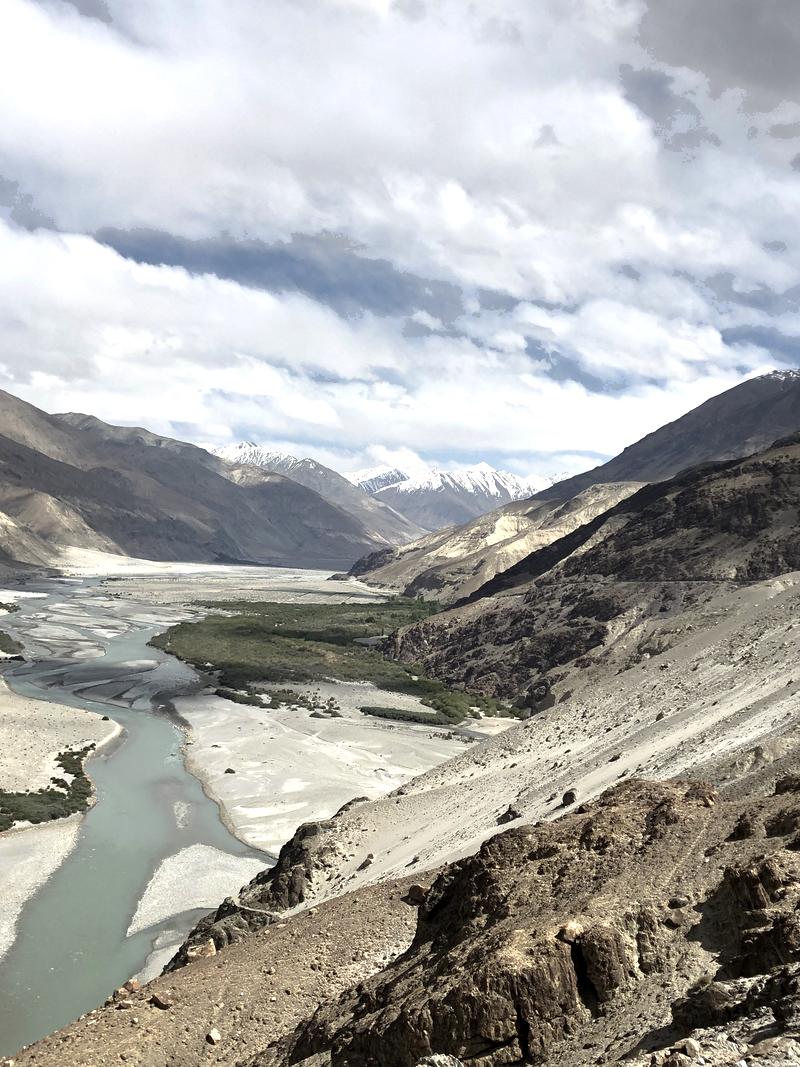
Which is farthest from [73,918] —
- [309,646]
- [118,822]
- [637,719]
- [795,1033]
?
[309,646]

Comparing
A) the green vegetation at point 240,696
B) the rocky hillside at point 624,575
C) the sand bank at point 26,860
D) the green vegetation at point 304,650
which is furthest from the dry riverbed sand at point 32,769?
the rocky hillside at point 624,575

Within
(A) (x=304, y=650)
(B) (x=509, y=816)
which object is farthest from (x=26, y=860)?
(A) (x=304, y=650)

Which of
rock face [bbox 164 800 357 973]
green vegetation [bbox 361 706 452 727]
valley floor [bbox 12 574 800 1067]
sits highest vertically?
valley floor [bbox 12 574 800 1067]

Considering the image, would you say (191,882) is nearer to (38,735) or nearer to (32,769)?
(32,769)

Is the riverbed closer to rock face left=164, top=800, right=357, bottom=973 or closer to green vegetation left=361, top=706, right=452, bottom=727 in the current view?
green vegetation left=361, top=706, right=452, bottom=727

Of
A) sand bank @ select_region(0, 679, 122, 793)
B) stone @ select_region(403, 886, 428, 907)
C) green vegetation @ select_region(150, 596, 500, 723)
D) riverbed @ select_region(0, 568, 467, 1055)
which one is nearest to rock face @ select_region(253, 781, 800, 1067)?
stone @ select_region(403, 886, 428, 907)
